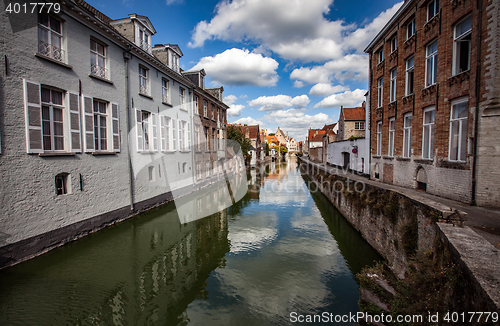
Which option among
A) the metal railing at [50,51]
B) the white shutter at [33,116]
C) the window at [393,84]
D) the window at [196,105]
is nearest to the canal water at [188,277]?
the white shutter at [33,116]

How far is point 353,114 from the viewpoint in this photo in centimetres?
3158

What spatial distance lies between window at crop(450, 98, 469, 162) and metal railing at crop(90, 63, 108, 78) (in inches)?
529

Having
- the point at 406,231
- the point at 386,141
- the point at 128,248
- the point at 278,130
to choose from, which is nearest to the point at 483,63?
the point at 406,231

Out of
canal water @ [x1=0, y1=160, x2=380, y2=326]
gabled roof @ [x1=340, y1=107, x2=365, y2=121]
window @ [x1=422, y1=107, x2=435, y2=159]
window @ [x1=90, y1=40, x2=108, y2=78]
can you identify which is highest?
Result: gabled roof @ [x1=340, y1=107, x2=365, y2=121]

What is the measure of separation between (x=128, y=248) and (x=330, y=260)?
7.13 m

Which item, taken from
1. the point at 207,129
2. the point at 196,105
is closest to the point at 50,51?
the point at 196,105

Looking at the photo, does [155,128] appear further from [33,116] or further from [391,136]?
[391,136]

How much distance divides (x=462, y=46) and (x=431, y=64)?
1483mm

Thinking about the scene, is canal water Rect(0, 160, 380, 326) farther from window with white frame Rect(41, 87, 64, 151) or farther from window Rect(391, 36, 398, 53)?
window Rect(391, 36, 398, 53)

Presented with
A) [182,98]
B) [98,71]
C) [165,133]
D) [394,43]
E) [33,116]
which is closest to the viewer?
[33,116]

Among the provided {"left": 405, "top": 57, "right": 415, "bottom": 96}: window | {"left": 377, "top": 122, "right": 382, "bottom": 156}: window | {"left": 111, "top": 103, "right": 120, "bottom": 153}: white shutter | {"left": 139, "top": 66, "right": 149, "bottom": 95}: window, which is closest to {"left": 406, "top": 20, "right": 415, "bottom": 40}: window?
{"left": 405, "top": 57, "right": 415, "bottom": 96}: window

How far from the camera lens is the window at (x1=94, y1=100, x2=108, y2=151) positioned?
9.68 meters

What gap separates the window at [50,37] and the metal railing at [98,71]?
4.36ft

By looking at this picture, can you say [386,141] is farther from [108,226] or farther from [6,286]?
[6,286]
